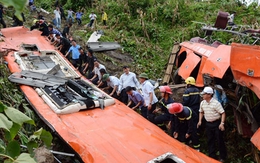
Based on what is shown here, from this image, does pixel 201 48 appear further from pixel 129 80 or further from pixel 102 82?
pixel 102 82

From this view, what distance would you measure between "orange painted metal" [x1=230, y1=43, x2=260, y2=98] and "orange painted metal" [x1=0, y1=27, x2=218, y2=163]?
4.29 ft

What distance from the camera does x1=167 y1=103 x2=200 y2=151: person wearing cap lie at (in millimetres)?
4600

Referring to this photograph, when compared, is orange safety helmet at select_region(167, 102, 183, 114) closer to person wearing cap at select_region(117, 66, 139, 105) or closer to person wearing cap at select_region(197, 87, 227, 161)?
person wearing cap at select_region(197, 87, 227, 161)

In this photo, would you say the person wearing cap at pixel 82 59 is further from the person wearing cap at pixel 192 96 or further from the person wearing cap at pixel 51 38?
the person wearing cap at pixel 192 96

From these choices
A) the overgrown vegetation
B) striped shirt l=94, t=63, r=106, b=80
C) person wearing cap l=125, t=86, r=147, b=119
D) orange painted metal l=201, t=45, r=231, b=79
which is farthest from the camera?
the overgrown vegetation

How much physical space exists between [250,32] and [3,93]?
5.32m

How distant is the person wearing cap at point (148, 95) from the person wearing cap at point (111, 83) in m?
1.15

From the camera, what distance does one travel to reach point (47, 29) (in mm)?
10227

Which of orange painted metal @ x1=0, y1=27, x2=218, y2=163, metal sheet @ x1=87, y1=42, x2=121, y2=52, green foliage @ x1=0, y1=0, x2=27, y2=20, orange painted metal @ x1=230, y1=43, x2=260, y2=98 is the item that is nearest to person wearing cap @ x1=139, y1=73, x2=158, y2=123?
orange painted metal @ x1=0, y1=27, x2=218, y2=163

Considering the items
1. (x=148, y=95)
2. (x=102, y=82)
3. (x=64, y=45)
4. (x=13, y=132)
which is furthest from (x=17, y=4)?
(x=64, y=45)

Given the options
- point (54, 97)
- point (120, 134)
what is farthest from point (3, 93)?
point (120, 134)

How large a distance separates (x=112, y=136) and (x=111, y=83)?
303cm

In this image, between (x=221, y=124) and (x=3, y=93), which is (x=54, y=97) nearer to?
(x=3, y=93)

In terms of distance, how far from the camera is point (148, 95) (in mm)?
5969
